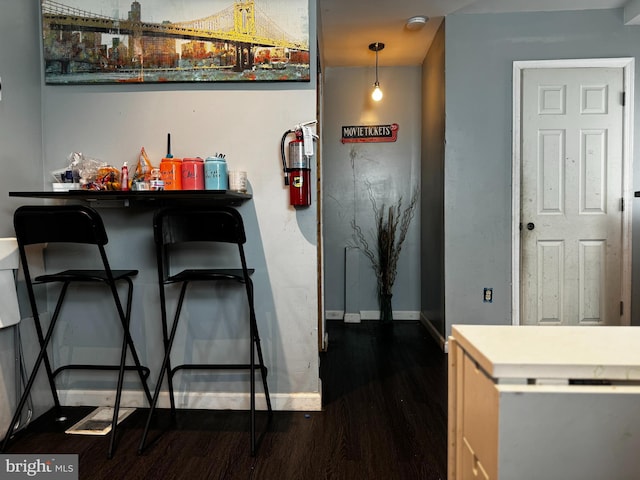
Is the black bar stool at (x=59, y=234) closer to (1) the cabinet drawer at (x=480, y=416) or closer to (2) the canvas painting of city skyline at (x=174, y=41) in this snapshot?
(2) the canvas painting of city skyline at (x=174, y=41)

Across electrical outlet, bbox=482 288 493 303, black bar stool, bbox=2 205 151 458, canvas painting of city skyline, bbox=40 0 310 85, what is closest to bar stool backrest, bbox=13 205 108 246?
black bar stool, bbox=2 205 151 458

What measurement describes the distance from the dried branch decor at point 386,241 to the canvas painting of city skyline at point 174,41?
94.7 inches

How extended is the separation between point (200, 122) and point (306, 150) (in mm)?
624

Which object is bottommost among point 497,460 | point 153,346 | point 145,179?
point 153,346

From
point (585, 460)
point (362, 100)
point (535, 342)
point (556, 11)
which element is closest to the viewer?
point (585, 460)

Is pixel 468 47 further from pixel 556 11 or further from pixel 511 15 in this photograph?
pixel 556 11

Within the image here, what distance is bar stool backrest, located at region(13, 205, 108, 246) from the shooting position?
1829 mm

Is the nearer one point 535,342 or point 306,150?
point 535,342

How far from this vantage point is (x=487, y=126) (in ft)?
10.9

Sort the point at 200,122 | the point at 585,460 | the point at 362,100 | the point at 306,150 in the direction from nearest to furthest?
the point at 585,460
the point at 306,150
the point at 200,122
the point at 362,100

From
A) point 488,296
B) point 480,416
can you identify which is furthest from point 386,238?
point 480,416

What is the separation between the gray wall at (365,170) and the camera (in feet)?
14.6

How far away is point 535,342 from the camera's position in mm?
838

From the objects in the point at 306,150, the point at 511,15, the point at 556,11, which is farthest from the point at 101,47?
the point at 556,11
